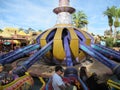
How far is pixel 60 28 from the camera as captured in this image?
35.4 ft

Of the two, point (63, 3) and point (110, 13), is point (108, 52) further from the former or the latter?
point (110, 13)

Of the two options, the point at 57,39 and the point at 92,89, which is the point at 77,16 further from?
the point at 92,89

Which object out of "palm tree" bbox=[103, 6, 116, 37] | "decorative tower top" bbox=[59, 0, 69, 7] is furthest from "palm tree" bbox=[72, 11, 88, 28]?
"decorative tower top" bbox=[59, 0, 69, 7]

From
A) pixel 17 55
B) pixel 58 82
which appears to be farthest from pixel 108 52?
→ pixel 58 82

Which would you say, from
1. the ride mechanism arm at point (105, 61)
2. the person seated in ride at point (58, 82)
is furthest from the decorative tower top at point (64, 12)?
the person seated in ride at point (58, 82)

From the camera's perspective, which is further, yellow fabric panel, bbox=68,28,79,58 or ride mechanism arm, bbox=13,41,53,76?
yellow fabric panel, bbox=68,28,79,58

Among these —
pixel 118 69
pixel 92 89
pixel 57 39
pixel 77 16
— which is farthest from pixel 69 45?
pixel 77 16

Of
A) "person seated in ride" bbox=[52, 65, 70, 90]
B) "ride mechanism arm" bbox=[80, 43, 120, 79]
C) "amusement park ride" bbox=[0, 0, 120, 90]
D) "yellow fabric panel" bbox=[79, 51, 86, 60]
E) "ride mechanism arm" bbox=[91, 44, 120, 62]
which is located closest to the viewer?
"person seated in ride" bbox=[52, 65, 70, 90]

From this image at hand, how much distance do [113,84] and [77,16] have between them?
3949 centimetres

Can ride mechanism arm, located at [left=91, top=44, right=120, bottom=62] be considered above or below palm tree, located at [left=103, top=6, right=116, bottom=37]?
below

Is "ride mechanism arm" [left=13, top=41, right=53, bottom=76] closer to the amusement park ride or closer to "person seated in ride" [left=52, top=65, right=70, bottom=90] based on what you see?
the amusement park ride

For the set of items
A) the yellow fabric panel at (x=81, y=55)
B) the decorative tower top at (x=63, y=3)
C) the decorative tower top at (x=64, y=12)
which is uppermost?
the decorative tower top at (x=63, y=3)

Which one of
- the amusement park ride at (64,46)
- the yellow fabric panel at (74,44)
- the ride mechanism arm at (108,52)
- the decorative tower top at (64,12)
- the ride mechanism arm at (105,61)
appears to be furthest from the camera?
the decorative tower top at (64,12)

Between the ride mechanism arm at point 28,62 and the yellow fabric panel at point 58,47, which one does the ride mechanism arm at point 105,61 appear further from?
the ride mechanism arm at point 28,62
